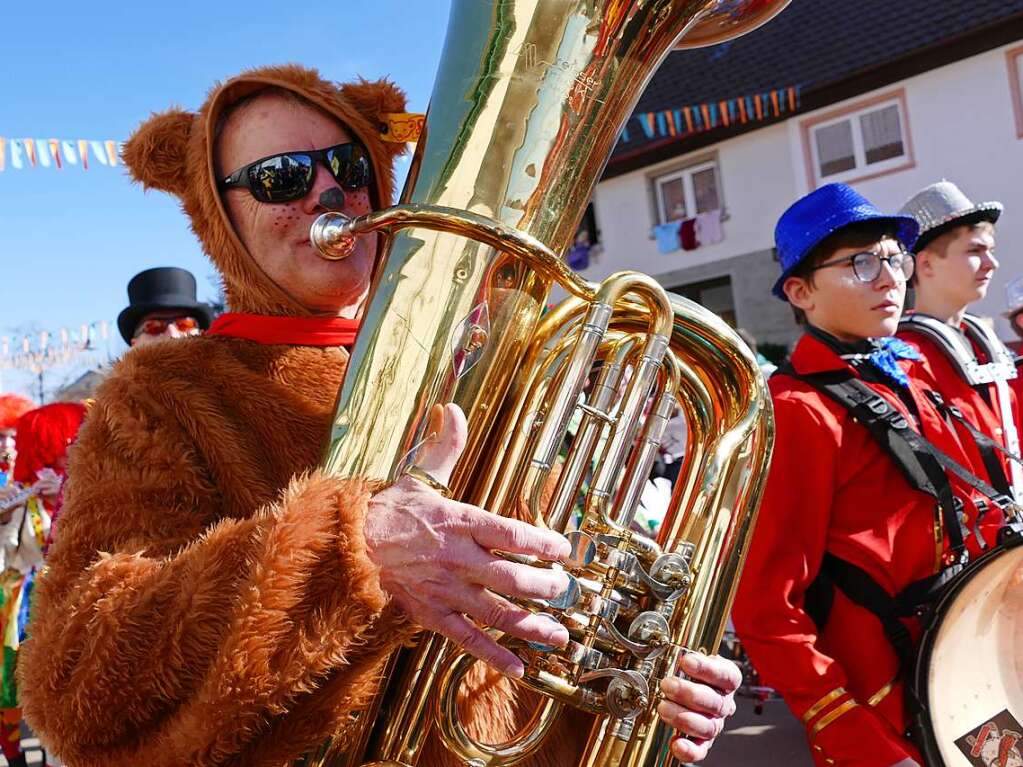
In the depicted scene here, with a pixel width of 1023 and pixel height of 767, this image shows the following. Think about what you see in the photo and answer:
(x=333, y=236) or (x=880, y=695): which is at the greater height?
(x=333, y=236)

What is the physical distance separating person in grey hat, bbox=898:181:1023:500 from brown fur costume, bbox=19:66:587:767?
1.91m

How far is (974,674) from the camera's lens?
2.07 meters

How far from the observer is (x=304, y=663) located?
1095 millimetres

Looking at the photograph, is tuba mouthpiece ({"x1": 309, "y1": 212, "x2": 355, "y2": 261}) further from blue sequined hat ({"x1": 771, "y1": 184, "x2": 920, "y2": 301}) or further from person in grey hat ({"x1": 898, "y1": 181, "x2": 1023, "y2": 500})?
person in grey hat ({"x1": 898, "y1": 181, "x2": 1023, "y2": 500})

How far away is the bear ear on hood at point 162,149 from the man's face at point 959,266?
271 centimetres

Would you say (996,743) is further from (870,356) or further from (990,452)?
(870,356)

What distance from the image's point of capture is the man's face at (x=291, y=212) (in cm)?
155

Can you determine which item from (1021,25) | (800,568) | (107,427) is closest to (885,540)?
(800,568)

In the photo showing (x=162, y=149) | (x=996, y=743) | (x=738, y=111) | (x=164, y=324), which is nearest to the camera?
(x=162, y=149)

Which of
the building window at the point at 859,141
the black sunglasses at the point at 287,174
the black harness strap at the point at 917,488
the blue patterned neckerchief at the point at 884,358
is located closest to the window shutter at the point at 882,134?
the building window at the point at 859,141

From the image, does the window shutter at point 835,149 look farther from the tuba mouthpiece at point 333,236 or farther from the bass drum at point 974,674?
the tuba mouthpiece at point 333,236

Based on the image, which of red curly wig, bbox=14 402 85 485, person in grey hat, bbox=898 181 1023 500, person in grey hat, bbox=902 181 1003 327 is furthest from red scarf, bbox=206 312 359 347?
red curly wig, bbox=14 402 85 485

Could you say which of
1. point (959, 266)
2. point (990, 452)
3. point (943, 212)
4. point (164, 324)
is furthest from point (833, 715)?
point (164, 324)

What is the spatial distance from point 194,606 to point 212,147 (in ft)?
2.89
